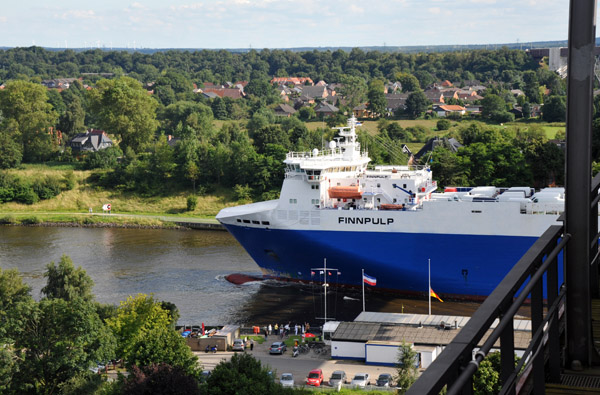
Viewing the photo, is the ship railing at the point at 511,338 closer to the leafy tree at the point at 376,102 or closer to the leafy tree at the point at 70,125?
the leafy tree at the point at 70,125

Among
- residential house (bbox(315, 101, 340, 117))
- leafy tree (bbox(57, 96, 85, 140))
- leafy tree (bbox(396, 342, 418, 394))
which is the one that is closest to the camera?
leafy tree (bbox(396, 342, 418, 394))

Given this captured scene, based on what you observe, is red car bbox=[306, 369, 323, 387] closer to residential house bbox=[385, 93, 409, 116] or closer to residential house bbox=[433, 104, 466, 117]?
residential house bbox=[433, 104, 466, 117]

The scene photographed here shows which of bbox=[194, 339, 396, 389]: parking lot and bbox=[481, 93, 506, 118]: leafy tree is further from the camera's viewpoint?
bbox=[481, 93, 506, 118]: leafy tree

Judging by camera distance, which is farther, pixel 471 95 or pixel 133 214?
pixel 471 95

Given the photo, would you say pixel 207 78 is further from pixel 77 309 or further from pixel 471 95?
pixel 77 309

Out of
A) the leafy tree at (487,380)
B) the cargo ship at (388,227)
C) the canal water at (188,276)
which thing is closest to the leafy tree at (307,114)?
the canal water at (188,276)

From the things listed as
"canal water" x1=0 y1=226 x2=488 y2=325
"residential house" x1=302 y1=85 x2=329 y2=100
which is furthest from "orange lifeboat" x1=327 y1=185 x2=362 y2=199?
"residential house" x1=302 y1=85 x2=329 y2=100

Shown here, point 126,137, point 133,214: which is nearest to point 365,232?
point 133,214
